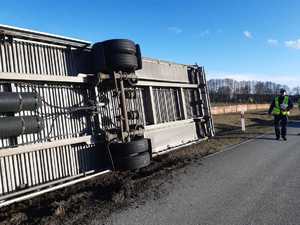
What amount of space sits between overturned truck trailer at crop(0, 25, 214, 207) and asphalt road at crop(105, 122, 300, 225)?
1863 mm

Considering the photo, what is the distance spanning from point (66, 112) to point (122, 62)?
1.85m

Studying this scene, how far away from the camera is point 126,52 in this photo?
25.3 ft

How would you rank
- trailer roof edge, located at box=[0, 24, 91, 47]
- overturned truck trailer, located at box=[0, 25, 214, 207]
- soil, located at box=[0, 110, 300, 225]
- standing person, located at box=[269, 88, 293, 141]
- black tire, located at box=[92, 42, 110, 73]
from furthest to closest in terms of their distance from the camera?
standing person, located at box=[269, 88, 293, 141] < black tire, located at box=[92, 42, 110, 73] < trailer roof edge, located at box=[0, 24, 91, 47] < overturned truck trailer, located at box=[0, 25, 214, 207] < soil, located at box=[0, 110, 300, 225]

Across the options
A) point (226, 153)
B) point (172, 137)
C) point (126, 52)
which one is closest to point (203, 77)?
point (172, 137)

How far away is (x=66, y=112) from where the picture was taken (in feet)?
23.0

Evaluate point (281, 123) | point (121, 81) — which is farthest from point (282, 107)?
point (121, 81)

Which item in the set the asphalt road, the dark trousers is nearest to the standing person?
the dark trousers

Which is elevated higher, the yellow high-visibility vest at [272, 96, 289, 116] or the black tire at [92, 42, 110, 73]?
the black tire at [92, 42, 110, 73]

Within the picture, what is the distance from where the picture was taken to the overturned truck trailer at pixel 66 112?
588cm

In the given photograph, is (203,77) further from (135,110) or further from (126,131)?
(126,131)

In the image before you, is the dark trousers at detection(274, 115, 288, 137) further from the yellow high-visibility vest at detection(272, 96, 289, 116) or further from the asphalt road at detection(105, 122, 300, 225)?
the asphalt road at detection(105, 122, 300, 225)

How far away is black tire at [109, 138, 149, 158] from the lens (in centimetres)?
733

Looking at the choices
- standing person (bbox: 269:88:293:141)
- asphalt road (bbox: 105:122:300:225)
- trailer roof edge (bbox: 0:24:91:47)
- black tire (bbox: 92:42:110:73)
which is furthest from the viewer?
standing person (bbox: 269:88:293:141)

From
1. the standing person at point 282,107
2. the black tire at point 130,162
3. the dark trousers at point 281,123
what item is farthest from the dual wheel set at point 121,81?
the standing person at point 282,107
